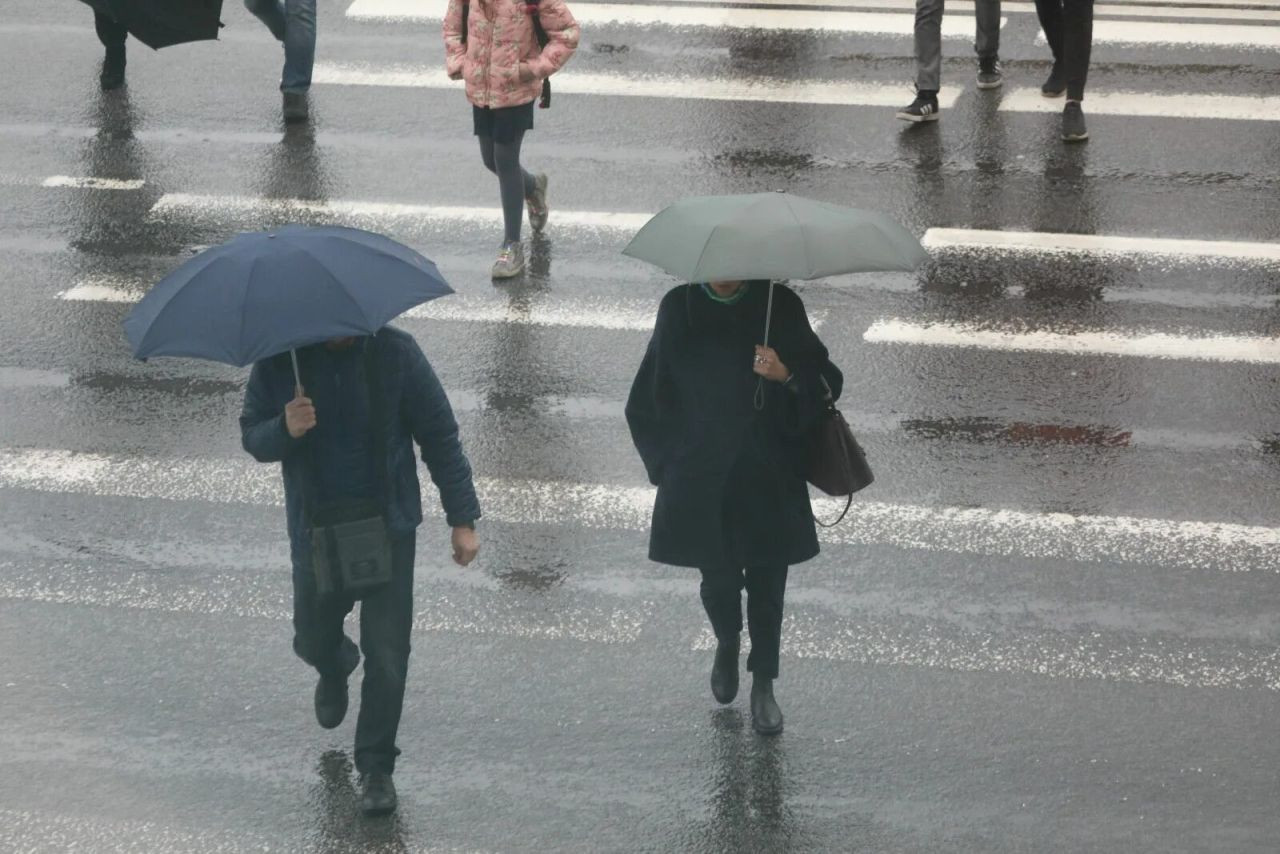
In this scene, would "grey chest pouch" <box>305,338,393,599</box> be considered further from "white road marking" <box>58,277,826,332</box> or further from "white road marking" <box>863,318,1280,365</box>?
"white road marking" <box>863,318,1280,365</box>

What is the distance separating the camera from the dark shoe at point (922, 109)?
1193 centimetres

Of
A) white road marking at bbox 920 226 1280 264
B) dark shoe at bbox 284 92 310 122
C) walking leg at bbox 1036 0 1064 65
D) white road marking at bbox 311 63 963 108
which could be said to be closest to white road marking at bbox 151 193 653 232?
dark shoe at bbox 284 92 310 122

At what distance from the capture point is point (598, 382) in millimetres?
8938

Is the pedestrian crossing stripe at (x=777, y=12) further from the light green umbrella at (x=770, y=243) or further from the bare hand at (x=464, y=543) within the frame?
the bare hand at (x=464, y=543)

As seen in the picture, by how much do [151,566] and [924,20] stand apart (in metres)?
6.50

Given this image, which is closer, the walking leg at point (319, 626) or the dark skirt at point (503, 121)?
the walking leg at point (319, 626)

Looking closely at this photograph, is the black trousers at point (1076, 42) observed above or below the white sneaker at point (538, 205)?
above

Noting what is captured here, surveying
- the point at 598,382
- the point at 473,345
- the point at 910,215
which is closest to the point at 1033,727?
the point at 598,382

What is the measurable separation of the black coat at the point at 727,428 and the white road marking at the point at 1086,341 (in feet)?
11.1

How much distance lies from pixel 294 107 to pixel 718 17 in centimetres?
344

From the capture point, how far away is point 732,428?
→ 592 cm

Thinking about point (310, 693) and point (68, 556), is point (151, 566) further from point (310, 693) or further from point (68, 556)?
point (310, 693)

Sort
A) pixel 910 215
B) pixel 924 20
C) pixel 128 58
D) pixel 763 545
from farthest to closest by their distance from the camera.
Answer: pixel 128 58
pixel 924 20
pixel 910 215
pixel 763 545

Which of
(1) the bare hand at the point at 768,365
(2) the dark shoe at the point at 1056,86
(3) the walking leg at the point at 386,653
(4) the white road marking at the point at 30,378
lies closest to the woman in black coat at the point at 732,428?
(1) the bare hand at the point at 768,365
